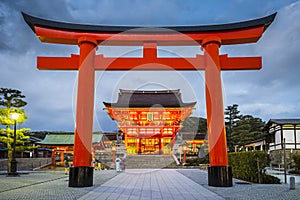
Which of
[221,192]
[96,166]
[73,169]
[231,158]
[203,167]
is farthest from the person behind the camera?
[96,166]

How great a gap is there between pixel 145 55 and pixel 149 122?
18916 millimetres

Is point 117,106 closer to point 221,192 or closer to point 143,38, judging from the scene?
point 143,38

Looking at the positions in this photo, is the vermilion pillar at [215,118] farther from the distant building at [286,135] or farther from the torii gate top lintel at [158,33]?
the distant building at [286,135]

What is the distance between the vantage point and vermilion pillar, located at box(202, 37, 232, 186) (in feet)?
26.9

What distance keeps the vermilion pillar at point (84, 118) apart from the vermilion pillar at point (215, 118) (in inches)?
143

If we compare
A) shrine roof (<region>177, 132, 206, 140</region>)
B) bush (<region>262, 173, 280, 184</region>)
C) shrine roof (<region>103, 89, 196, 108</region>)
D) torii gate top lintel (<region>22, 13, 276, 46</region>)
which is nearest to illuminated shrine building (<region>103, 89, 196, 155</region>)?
shrine roof (<region>103, 89, 196, 108</region>)

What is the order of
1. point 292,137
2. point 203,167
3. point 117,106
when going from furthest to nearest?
1. point 117,106
2. point 292,137
3. point 203,167

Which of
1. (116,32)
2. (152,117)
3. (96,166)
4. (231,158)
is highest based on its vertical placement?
(116,32)

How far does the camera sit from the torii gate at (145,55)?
8.59 m

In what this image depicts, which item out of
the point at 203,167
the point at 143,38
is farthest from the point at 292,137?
the point at 143,38

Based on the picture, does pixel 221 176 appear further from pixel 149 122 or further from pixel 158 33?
pixel 149 122

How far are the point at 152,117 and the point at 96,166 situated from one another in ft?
25.7

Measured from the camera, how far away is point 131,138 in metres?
28.1

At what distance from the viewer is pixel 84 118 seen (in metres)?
8.53
